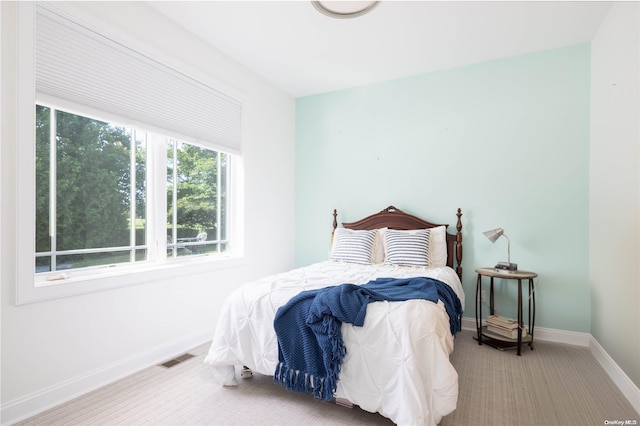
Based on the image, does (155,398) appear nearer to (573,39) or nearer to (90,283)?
(90,283)

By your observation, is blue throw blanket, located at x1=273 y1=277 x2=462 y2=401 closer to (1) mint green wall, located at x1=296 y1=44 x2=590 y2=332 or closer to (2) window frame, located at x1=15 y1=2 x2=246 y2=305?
(2) window frame, located at x1=15 y1=2 x2=246 y2=305

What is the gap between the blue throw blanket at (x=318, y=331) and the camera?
1864 mm

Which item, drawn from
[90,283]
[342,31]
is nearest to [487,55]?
[342,31]

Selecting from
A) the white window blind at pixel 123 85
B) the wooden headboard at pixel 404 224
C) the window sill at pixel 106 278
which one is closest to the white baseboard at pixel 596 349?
the wooden headboard at pixel 404 224

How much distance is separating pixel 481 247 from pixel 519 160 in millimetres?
934

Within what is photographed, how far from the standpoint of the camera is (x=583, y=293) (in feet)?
10.2

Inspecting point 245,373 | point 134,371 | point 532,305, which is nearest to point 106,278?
point 134,371

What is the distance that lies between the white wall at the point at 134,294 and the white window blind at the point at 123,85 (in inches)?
5.9

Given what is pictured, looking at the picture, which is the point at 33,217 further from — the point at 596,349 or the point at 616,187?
the point at 596,349

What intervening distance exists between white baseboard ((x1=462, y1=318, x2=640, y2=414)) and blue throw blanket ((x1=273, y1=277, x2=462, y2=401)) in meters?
1.34

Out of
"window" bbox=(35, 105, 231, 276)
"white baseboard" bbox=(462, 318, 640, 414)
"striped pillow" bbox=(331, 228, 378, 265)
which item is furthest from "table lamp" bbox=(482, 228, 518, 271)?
"window" bbox=(35, 105, 231, 276)

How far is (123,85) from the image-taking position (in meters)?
2.51

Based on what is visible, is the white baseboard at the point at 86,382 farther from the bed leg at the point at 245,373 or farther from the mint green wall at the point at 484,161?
the mint green wall at the point at 484,161

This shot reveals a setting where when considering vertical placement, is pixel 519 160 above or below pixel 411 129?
below
